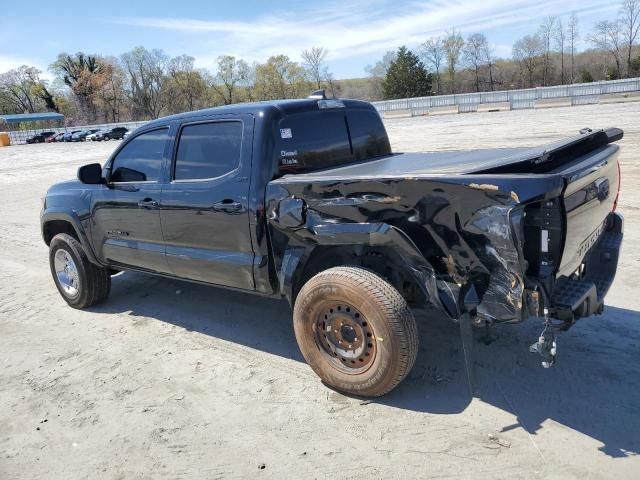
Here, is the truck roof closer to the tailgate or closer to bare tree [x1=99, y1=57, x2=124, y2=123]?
the tailgate

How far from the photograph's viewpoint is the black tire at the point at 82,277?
5.55 m

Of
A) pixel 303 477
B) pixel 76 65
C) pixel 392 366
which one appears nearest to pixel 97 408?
pixel 303 477

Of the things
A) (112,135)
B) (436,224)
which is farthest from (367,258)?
(112,135)

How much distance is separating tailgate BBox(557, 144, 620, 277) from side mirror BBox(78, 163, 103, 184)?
4114mm

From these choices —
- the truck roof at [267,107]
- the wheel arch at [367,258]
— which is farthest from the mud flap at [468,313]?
the truck roof at [267,107]

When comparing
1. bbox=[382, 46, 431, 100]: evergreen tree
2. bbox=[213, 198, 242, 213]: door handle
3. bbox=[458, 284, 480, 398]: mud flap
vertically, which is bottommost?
bbox=[458, 284, 480, 398]: mud flap

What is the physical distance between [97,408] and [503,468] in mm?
2728

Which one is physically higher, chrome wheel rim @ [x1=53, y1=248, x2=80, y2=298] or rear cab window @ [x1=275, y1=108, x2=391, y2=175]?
rear cab window @ [x1=275, y1=108, x2=391, y2=175]

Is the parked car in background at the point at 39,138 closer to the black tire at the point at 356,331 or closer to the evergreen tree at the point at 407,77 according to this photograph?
the evergreen tree at the point at 407,77

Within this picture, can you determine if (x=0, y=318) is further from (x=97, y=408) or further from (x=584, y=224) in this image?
(x=584, y=224)

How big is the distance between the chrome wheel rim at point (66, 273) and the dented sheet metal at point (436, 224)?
3126 mm

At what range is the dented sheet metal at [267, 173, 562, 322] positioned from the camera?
280 centimetres

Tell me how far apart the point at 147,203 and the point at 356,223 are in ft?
7.12

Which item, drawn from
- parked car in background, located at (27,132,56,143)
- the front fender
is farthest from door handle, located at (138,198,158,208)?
parked car in background, located at (27,132,56,143)
